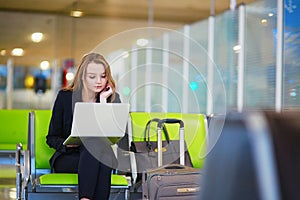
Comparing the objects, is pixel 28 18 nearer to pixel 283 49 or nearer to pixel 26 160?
pixel 283 49

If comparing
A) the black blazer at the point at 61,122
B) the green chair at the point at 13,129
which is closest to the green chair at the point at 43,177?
the black blazer at the point at 61,122

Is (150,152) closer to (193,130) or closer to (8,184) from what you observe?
(193,130)

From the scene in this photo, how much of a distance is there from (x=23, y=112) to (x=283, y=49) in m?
2.50

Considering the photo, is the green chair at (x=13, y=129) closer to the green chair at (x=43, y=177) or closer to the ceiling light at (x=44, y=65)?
the green chair at (x=43, y=177)

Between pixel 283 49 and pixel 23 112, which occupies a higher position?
pixel 283 49

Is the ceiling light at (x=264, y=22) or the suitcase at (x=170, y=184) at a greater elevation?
the ceiling light at (x=264, y=22)

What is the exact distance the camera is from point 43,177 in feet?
10.7

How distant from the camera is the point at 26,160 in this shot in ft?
10.8

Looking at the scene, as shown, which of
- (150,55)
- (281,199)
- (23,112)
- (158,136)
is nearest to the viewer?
(281,199)

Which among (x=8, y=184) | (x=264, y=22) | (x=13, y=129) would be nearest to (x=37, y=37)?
(x=8, y=184)

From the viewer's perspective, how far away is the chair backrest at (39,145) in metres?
3.52

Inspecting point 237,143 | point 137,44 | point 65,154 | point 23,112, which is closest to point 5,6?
point 137,44

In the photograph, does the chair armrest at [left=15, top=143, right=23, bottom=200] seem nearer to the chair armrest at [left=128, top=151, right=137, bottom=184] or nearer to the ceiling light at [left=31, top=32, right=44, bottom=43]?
the chair armrest at [left=128, top=151, right=137, bottom=184]

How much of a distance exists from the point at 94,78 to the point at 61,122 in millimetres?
324
